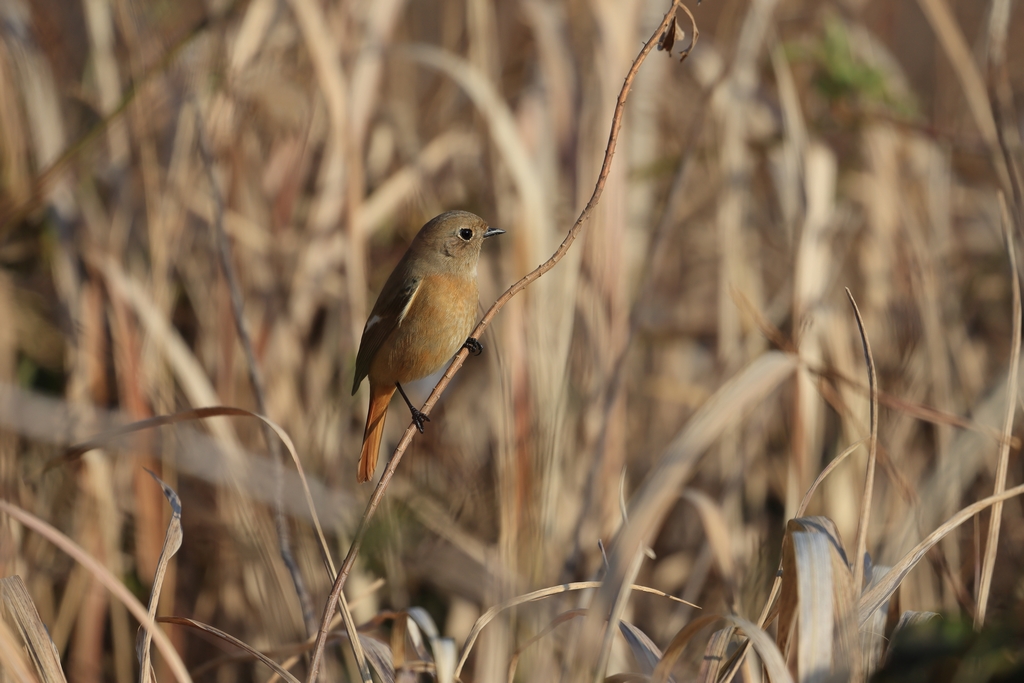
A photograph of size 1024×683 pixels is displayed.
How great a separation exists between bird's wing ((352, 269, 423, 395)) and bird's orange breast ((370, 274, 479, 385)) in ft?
0.04

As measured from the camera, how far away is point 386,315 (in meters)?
1.92

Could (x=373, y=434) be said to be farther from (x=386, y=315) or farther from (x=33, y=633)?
Answer: (x=33, y=633)

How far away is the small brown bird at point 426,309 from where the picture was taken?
179 centimetres

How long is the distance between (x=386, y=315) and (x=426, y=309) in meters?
0.13

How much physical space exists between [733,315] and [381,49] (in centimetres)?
143

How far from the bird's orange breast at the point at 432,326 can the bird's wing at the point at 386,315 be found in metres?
0.01

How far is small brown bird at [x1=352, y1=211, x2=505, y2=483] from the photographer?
5.88 ft

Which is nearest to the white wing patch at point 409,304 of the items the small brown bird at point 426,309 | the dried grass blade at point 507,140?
the small brown bird at point 426,309

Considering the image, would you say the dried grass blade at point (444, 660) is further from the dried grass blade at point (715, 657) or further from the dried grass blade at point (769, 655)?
the dried grass blade at point (769, 655)

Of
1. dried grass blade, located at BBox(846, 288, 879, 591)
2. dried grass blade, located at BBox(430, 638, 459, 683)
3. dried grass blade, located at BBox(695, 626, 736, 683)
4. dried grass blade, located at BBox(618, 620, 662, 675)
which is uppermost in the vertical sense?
dried grass blade, located at BBox(846, 288, 879, 591)

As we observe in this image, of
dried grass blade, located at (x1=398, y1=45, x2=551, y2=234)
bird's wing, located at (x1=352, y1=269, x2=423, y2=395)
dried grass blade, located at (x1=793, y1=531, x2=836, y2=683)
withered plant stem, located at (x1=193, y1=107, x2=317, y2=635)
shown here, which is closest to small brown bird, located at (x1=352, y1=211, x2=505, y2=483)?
bird's wing, located at (x1=352, y1=269, x2=423, y2=395)

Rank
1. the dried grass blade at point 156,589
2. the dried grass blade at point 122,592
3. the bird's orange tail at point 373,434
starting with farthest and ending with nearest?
1. the bird's orange tail at point 373,434
2. the dried grass blade at point 156,589
3. the dried grass blade at point 122,592

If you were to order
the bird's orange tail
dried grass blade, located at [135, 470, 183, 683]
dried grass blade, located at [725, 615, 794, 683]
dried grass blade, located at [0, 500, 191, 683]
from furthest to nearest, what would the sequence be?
1. the bird's orange tail
2. dried grass blade, located at [135, 470, 183, 683]
3. dried grass blade, located at [0, 500, 191, 683]
4. dried grass blade, located at [725, 615, 794, 683]

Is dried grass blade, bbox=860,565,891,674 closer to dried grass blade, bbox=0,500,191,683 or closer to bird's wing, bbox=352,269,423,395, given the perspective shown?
dried grass blade, bbox=0,500,191,683
